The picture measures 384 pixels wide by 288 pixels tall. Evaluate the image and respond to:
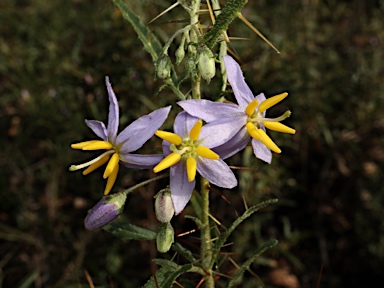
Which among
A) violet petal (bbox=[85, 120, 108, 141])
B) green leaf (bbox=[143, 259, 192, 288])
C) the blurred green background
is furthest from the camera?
the blurred green background

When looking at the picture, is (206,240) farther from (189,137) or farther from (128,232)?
(189,137)

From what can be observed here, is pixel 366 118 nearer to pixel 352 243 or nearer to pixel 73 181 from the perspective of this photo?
pixel 352 243

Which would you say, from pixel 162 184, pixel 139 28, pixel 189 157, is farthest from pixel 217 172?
pixel 162 184

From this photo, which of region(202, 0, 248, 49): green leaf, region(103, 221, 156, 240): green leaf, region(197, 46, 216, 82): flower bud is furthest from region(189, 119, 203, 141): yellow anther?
region(103, 221, 156, 240): green leaf

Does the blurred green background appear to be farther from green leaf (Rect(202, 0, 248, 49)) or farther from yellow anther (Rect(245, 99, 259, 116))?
green leaf (Rect(202, 0, 248, 49))

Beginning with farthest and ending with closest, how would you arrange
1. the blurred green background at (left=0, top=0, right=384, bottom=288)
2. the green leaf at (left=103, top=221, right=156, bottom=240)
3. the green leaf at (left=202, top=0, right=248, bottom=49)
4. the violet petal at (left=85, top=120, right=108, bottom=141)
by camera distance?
1. the blurred green background at (left=0, top=0, right=384, bottom=288)
2. the green leaf at (left=103, top=221, right=156, bottom=240)
3. the violet petal at (left=85, top=120, right=108, bottom=141)
4. the green leaf at (left=202, top=0, right=248, bottom=49)

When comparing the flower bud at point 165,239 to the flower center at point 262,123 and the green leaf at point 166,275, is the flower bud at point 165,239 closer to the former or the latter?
the green leaf at point 166,275

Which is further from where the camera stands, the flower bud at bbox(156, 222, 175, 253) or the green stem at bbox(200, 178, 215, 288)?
the green stem at bbox(200, 178, 215, 288)

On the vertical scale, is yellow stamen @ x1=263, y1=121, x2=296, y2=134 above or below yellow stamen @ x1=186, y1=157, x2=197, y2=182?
below
